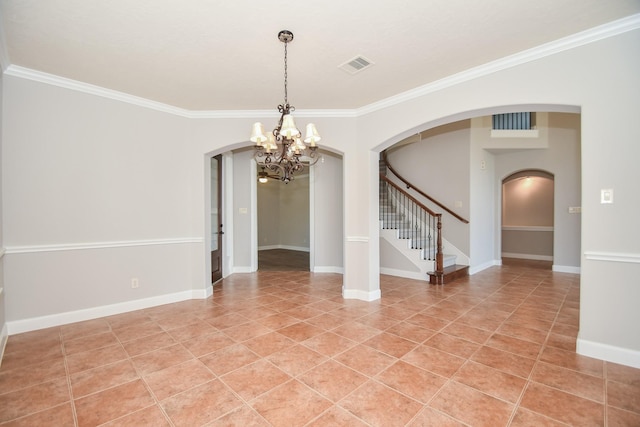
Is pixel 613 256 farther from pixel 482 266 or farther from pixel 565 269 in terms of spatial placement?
pixel 565 269

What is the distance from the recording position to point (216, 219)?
212 inches

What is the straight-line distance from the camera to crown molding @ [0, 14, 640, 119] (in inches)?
96.4

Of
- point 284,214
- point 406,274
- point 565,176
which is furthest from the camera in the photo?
point 284,214

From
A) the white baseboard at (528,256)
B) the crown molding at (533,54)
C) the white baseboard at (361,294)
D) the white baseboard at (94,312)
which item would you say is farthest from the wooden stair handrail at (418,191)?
→ the white baseboard at (94,312)

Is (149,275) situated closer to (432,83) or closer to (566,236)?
(432,83)

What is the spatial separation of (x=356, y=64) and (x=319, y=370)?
2.90 metres

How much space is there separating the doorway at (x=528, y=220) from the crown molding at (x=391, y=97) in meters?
5.43

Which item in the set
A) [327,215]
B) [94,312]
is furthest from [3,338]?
[327,215]

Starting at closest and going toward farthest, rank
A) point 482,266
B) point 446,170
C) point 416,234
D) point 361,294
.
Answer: point 361,294
point 416,234
point 446,170
point 482,266

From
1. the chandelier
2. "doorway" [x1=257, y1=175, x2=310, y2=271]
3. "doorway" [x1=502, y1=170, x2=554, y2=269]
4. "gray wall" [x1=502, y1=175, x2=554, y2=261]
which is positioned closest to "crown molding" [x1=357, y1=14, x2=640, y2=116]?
the chandelier

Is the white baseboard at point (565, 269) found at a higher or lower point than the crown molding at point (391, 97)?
lower

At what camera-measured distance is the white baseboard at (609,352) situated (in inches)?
Answer: 93.3

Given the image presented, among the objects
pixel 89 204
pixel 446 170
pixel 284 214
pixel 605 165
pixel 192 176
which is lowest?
pixel 284 214

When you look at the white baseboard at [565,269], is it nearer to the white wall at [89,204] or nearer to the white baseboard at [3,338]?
the white wall at [89,204]
